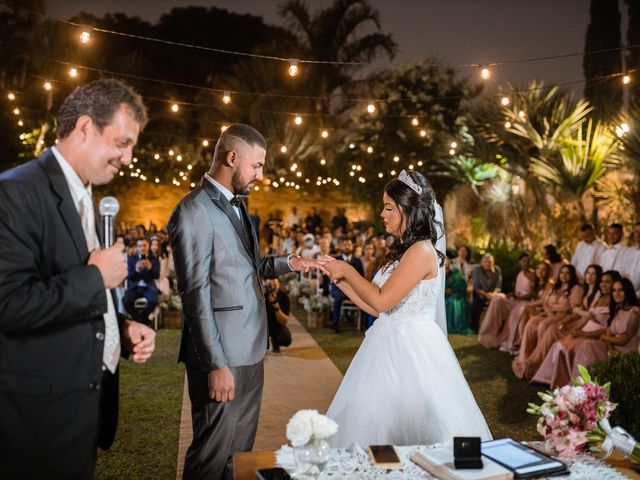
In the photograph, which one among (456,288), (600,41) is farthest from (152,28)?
(456,288)

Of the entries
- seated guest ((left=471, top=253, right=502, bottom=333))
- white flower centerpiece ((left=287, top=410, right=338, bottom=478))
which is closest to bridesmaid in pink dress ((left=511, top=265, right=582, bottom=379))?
seated guest ((left=471, top=253, right=502, bottom=333))

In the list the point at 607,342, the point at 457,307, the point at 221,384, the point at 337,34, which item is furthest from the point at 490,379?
the point at 337,34

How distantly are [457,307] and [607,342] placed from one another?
386cm

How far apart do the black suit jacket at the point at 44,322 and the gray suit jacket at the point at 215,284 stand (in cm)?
76

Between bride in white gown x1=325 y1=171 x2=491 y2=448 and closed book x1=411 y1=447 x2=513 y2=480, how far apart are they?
659mm

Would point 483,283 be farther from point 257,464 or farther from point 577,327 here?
point 257,464

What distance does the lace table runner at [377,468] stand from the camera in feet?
6.76

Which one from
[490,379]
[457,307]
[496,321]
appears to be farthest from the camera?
[457,307]

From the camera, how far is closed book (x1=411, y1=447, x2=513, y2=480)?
1983mm

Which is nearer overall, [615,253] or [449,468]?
[449,468]

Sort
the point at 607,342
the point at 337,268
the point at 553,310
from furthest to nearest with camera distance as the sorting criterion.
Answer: the point at 553,310
the point at 607,342
the point at 337,268

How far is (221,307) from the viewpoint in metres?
2.68

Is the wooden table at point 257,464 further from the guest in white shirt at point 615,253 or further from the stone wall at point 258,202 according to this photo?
the stone wall at point 258,202

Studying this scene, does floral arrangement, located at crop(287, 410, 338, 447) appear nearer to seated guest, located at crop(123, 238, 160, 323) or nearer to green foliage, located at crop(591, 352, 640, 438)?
green foliage, located at crop(591, 352, 640, 438)
